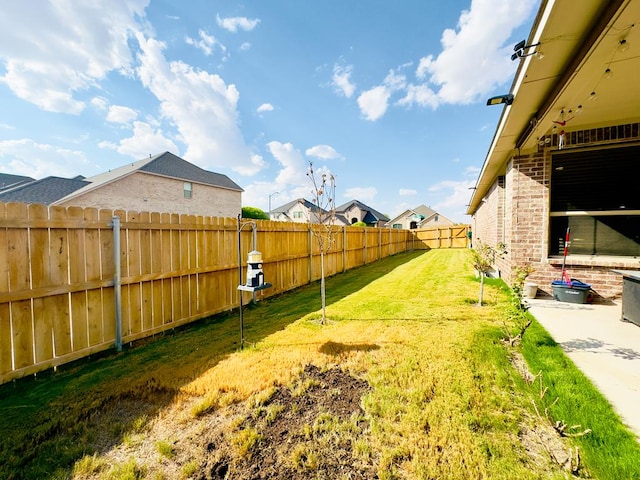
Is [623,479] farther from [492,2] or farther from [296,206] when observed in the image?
[296,206]

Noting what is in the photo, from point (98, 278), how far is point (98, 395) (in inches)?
60.9

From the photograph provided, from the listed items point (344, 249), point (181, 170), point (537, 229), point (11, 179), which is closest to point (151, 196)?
point (181, 170)

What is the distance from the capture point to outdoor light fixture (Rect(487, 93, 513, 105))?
370cm

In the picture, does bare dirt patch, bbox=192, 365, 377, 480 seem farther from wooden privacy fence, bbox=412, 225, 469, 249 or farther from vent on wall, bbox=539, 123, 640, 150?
wooden privacy fence, bbox=412, 225, 469, 249

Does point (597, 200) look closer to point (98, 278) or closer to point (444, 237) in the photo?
point (98, 278)

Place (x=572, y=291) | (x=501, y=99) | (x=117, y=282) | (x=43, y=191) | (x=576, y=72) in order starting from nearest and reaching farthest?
(x=576, y=72)
(x=117, y=282)
(x=501, y=99)
(x=572, y=291)
(x=43, y=191)

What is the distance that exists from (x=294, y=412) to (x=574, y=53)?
446cm

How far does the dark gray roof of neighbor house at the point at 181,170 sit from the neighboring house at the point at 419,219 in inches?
1236

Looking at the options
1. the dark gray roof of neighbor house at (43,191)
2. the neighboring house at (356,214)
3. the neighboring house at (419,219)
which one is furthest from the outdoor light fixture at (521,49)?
the neighboring house at (419,219)

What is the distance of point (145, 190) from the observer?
21.9m

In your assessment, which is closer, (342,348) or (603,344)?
(603,344)

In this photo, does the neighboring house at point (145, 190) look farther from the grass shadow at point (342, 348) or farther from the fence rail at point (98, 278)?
the grass shadow at point (342, 348)

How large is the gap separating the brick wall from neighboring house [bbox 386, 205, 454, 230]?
33025 mm

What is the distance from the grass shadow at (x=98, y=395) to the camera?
6.02ft
